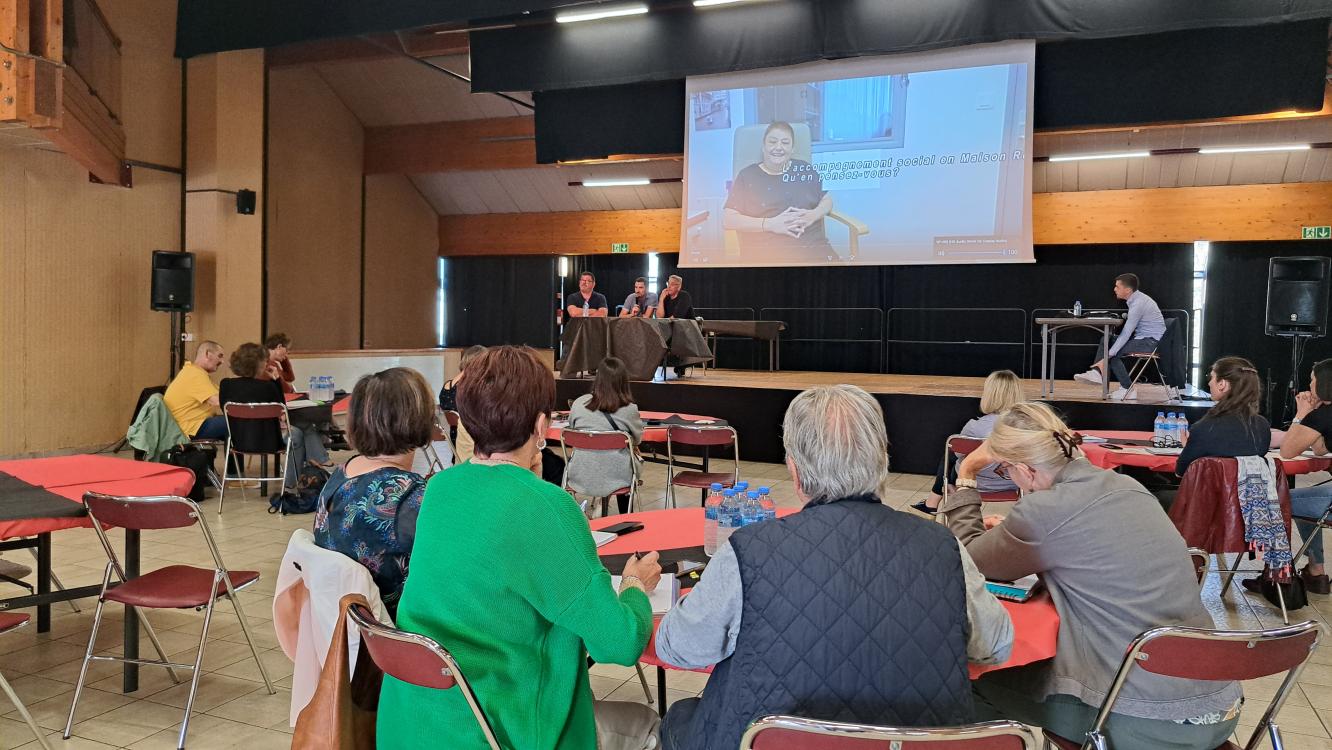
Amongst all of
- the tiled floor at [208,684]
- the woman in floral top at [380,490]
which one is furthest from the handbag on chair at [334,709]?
the tiled floor at [208,684]

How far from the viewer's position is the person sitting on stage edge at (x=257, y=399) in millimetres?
6621

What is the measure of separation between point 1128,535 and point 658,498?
207 inches

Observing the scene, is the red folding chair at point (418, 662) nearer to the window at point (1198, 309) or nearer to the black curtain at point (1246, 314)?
the black curtain at point (1246, 314)

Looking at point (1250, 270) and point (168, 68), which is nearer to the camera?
point (168, 68)

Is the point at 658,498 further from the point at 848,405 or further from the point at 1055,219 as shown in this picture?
the point at 1055,219

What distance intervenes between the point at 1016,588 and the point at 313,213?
12.2m

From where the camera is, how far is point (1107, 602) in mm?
2008

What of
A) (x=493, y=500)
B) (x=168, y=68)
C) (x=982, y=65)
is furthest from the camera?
(x=168, y=68)

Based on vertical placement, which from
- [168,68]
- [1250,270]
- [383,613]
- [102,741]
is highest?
[168,68]

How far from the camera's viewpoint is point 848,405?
5.56 feet

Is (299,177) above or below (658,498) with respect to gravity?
above

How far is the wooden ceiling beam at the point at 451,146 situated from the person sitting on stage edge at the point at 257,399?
6912 millimetres

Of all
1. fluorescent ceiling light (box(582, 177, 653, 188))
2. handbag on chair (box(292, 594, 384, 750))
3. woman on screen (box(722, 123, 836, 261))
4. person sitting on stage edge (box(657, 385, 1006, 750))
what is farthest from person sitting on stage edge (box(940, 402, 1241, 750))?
fluorescent ceiling light (box(582, 177, 653, 188))

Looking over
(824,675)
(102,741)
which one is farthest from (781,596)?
(102,741)
